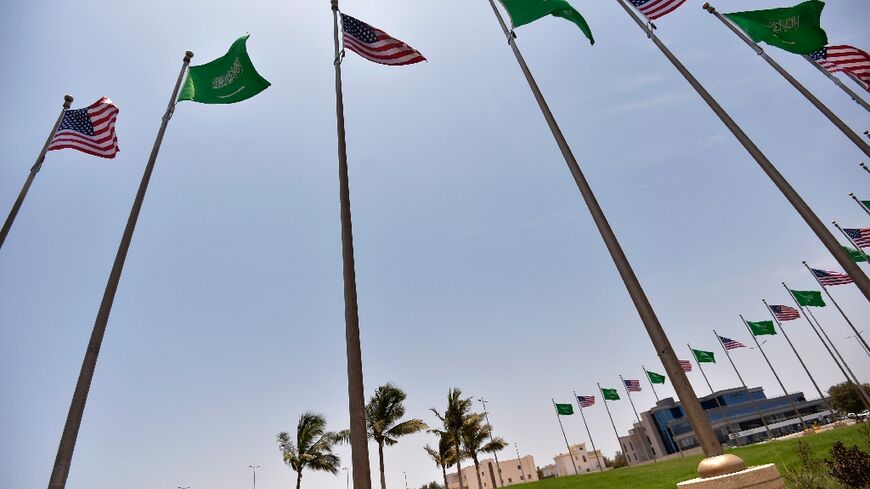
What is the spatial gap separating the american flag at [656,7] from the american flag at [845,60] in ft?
21.0

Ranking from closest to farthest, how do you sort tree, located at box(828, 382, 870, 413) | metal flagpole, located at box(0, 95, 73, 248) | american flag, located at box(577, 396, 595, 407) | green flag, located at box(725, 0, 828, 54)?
metal flagpole, located at box(0, 95, 73, 248), green flag, located at box(725, 0, 828, 54), american flag, located at box(577, 396, 595, 407), tree, located at box(828, 382, 870, 413)

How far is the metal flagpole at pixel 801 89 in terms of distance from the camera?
512 inches

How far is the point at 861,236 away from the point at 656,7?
2086 centimetres

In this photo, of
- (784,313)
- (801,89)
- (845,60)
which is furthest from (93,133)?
(784,313)

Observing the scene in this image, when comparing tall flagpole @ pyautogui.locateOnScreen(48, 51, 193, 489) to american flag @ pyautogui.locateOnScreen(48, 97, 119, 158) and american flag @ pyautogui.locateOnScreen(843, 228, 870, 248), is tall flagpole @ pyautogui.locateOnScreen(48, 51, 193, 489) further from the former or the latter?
american flag @ pyautogui.locateOnScreen(843, 228, 870, 248)

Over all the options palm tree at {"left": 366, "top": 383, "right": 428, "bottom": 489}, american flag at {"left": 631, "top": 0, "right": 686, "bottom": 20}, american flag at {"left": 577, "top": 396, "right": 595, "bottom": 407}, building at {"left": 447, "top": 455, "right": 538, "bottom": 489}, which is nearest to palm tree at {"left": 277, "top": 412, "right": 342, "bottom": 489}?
palm tree at {"left": 366, "top": 383, "right": 428, "bottom": 489}

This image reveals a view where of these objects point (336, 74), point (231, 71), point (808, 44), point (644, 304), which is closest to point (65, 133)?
point (231, 71)

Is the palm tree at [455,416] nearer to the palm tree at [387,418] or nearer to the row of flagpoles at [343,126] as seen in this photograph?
the palm tree at [387,418]

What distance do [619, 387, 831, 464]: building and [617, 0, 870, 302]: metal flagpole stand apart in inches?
3873

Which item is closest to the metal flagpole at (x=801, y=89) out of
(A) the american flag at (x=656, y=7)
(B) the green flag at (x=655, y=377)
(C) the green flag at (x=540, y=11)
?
(A) the american flag at (x=656, y=7)

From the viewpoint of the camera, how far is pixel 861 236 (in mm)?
24484

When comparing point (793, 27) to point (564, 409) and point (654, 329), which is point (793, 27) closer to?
point (654, 329)

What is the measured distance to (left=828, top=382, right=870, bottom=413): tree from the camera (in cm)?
7138

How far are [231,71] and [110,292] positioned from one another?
249 inches
